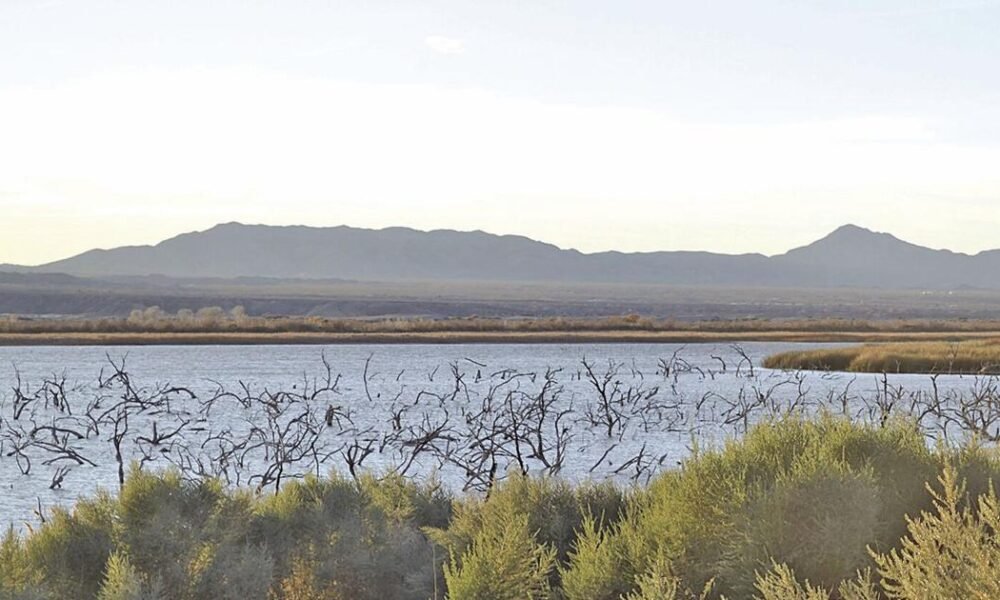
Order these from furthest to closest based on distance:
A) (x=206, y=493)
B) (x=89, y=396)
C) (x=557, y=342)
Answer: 1. (x=557, y=342)
2. (x=89, y=396)
3. (x=206, y=493)

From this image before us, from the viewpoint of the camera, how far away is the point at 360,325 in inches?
3167

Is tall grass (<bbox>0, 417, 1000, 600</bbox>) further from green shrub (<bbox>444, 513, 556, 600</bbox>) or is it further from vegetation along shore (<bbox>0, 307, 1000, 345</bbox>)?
vegetation along shore (<bbox>0, 307, 1000, 345</bbox>)

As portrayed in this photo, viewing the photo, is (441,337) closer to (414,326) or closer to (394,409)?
(414,326)

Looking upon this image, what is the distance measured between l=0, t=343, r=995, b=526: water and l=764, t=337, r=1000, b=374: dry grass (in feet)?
6.29

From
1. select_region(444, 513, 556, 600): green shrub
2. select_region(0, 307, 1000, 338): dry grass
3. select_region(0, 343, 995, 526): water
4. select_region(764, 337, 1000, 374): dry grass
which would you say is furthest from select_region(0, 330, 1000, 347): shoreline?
select_region(444, 513, 556, 600): green shrub

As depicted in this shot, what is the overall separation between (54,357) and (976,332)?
52435 millimetres

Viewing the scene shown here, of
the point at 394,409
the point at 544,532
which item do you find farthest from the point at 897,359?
the point at 544,532

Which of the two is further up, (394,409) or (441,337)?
(441,337)

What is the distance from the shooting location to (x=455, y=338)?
7306 cm

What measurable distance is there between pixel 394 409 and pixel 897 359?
928 inches

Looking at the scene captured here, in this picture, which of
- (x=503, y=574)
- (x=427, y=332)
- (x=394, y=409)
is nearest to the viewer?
(x=503, y=574)

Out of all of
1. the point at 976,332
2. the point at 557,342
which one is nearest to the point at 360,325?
the point at 557,342

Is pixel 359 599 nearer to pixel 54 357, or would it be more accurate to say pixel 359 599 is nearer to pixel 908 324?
pixel 54 357

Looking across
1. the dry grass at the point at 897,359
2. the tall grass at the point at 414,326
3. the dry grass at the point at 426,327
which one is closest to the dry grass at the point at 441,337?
the dry grass at the point at 426,327
